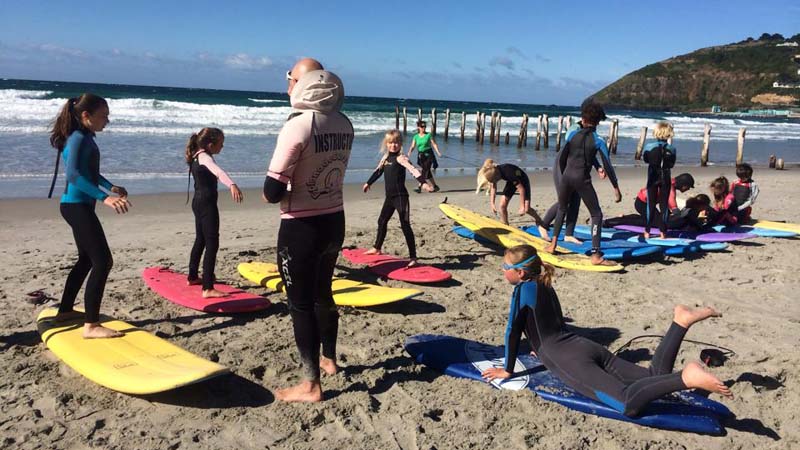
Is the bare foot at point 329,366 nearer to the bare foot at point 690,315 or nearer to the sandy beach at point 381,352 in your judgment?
the sandy beach at point 381,352

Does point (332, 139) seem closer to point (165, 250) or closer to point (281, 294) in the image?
point (281, 294)

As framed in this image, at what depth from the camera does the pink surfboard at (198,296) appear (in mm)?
5371

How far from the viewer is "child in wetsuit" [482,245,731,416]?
372cm

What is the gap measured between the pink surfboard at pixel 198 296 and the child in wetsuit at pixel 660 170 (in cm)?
534

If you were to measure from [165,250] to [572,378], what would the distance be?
568 cm

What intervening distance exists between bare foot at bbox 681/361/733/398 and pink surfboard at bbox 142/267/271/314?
3466 mm

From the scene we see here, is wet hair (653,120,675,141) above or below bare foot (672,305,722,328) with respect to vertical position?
above

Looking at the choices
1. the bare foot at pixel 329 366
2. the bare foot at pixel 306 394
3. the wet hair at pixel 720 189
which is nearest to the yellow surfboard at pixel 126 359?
the bare foot at pixel 306 394

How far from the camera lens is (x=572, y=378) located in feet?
12.7

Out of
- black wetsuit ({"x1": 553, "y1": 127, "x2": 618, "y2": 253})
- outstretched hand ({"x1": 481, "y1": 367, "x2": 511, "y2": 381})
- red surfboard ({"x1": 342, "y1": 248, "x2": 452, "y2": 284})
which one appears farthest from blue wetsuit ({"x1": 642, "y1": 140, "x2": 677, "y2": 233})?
outstretched hand ({"x1": 481, "y1": 367, "x2": 511, "y2": 381})

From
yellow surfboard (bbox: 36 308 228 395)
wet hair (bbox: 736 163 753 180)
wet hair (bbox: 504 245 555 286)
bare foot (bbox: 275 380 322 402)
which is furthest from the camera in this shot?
wet hair (bbox: 736 163 753 180)

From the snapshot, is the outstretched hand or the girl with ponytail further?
the girl with ponytail

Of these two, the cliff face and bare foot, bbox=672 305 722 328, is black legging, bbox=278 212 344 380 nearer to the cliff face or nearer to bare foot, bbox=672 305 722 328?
bare foot, bbox=672 305 722 328

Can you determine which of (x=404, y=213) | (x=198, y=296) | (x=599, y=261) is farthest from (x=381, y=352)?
(x=599, y=261)
